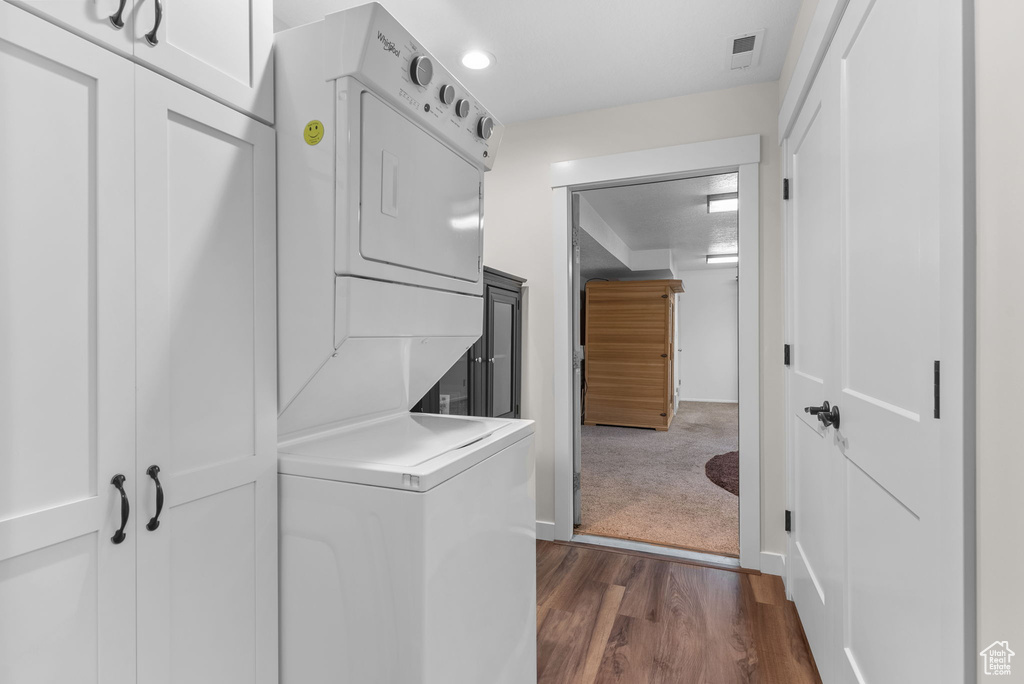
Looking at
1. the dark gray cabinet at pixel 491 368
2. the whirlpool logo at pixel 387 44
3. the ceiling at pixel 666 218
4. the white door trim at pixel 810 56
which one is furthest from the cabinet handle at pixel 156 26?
the ceiling at pixel 666 218

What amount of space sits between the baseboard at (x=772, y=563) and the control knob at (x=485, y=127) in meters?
2.37

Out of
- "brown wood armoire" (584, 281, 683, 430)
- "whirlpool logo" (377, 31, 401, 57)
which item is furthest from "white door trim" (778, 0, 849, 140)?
"brown wood armoire" (584, 281, 683, 430)

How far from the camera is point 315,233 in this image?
112cm

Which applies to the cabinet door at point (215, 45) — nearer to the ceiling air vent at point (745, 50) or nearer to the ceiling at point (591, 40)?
the ceiling at point (591, 40)

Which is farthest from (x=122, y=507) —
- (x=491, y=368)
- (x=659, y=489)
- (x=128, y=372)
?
(x=659, y=489)

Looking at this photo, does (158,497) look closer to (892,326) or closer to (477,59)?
(892,326)

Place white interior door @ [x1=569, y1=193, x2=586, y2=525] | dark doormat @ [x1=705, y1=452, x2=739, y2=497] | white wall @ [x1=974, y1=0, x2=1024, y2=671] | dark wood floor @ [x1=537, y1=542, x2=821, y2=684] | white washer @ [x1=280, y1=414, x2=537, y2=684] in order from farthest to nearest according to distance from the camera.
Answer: dark doormat @ [x1=705, y1=452, x2=739, y2=497], white interior door @ [x1=569, y1=193, x2=586, y2=525], dark wood floor @ [x1=537, y1=542, x2=821, y2=684], white washer @ [x1=280, y1=414, x2=537, y2=684], white wall @ [x1=974, y1=0, x2=1024, y2=671]

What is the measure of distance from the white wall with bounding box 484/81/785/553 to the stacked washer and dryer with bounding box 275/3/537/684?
163 cm

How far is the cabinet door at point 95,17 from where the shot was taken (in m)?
0.76

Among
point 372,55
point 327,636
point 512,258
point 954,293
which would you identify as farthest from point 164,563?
point 512,258

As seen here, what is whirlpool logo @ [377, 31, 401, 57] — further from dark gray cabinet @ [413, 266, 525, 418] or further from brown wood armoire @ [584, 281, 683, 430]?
brown wood armoire @ [584, 281, 683, 430]

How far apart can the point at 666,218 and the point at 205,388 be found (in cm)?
484

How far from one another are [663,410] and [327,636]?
602 cm

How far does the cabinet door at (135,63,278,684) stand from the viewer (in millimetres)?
910
